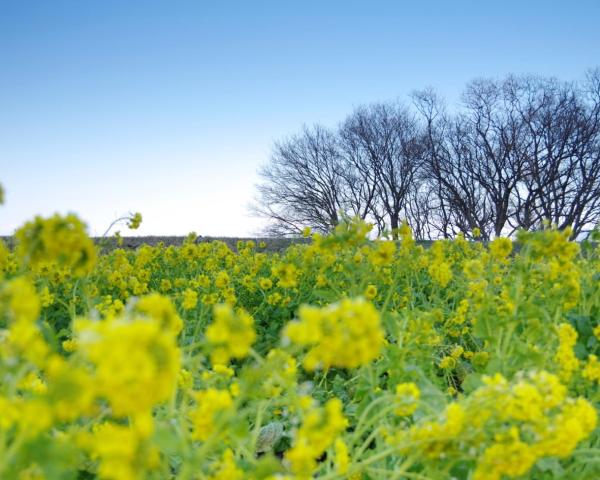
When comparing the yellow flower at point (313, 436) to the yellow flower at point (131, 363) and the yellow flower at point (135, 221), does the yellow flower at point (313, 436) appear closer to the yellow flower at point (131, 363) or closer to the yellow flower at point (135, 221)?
the yellow flower at point (131, 363)

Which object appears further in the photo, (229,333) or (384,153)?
(384,153)

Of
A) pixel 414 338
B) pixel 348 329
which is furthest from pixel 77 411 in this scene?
pixel 414 338

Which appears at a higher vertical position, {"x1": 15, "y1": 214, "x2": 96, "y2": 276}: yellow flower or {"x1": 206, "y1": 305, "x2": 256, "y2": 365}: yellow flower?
{"x1": 15, "y1": 214, "x2": 96, "y2": 276}: yellow flower

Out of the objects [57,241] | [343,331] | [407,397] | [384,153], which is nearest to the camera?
[343,331]

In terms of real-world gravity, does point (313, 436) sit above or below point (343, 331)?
below

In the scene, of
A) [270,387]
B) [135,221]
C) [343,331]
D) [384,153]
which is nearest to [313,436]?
[343,331]

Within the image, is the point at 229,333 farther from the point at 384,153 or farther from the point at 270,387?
the point at 384,153

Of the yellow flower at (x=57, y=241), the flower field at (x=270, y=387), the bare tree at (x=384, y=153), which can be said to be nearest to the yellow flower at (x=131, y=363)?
the flower field at (x=270, y=387)

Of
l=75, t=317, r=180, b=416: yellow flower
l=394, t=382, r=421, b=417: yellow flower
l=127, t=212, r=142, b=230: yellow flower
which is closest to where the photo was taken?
l=75, t=317, r=180, b=416: yellow flower

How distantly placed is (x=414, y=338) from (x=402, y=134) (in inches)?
1343

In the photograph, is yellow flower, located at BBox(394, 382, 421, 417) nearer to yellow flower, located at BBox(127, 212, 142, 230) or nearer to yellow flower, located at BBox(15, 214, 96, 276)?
yellow flower, located at BBox(15, 214, 96, 276)

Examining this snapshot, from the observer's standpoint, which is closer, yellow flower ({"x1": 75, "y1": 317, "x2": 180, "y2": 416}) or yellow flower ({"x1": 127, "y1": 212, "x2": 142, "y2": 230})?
yellow flower ({"x1": 75, "y1": 317, "x2": 180, "y2": 416})

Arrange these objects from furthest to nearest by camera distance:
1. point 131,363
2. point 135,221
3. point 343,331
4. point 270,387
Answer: point 135,221 → point 270,387 → point 343,331 → point 131,363

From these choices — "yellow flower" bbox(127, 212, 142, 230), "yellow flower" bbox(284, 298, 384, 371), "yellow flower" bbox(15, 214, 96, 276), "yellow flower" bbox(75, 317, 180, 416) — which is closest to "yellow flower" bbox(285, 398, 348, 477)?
"yellow flower" bbox(284, 298, 384, 371)
